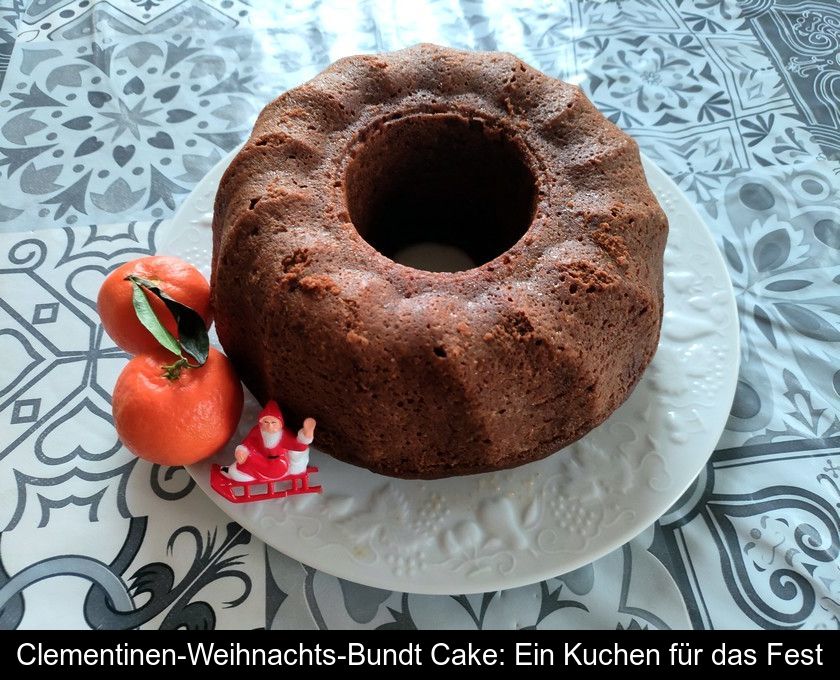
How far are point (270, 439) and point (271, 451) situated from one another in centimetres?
3

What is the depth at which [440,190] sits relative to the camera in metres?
1.46

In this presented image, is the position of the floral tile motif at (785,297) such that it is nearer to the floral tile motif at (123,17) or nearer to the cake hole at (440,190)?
the cake hole at (440,190)

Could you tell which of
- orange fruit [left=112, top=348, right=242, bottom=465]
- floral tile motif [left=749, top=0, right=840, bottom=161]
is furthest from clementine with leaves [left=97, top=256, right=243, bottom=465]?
floral tile motif [left=749, top=0, right=840, bottom=161]

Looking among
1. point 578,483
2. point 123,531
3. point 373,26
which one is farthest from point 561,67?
point 123,531

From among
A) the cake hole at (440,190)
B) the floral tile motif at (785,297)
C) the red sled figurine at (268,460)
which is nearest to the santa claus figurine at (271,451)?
the red sled figurine at (268,460)

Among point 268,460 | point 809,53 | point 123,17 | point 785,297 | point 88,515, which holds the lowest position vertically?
point 785,297

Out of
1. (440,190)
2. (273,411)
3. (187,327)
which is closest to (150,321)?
(187,327)

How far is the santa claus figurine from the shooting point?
1065mm

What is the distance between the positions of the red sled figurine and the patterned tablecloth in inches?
6.4

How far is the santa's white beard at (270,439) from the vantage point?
1.07 metres
